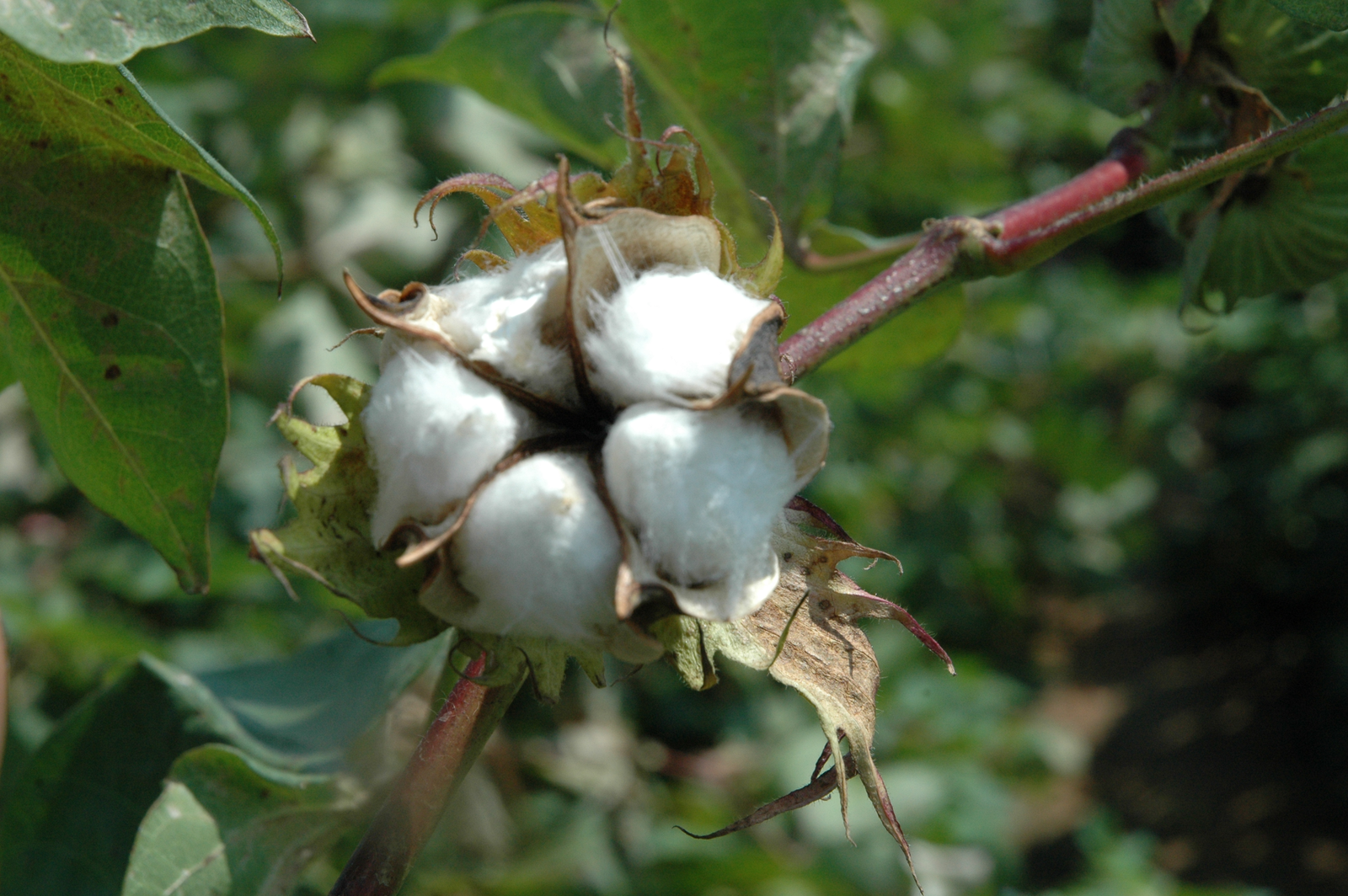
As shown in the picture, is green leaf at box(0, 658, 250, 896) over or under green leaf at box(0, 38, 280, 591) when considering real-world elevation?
under

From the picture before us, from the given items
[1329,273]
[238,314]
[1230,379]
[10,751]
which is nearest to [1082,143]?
[1230,379]

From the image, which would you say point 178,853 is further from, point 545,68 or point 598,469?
point 545,68

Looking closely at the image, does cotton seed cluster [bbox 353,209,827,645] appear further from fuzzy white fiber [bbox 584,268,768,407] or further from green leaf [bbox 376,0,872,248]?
green leaf [bbox 376,0,872,248]

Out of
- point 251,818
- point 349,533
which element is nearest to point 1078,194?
point 349,533

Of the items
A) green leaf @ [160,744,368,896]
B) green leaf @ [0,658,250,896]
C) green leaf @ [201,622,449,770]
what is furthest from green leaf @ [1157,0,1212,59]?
green leaf @ [0,658,250,896]

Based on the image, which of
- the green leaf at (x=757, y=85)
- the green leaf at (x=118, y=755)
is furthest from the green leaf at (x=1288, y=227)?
the green leaf at (x=118, y=755)

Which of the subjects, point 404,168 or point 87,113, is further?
point 404,168

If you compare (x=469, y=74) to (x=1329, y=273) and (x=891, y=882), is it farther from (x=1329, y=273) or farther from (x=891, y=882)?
(x=891, y=882)
